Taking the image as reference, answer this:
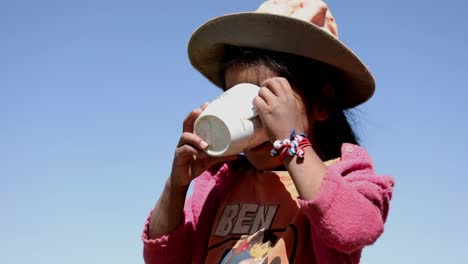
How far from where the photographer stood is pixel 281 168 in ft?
10.1

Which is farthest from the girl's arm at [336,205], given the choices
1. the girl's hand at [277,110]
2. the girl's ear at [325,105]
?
the girl's ear at [325,105]

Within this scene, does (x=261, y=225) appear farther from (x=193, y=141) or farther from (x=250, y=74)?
(x=250, y=74)

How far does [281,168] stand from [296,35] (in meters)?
0.58

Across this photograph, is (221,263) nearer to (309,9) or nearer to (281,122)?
(281,122)

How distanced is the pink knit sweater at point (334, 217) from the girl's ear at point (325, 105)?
0.76 feet

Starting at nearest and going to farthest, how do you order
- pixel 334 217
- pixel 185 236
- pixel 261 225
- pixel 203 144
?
pixel 334 217 → pixel 203 144 → pixel 261 225 → pixel 185 236

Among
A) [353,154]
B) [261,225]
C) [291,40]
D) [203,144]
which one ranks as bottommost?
[261,225]

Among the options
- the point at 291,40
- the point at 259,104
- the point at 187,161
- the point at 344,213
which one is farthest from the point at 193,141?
the point at 344,213

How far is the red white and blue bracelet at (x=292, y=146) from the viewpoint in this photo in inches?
98.7

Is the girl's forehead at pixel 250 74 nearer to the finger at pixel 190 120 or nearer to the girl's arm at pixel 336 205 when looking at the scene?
the finger at pixel 190 120

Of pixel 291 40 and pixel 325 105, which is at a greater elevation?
pixel 291 40

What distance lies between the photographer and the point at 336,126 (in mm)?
3191

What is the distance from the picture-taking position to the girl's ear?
9.96 feet

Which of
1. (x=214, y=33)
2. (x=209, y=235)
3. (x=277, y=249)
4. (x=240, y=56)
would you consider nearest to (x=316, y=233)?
(x=277, y=249)
